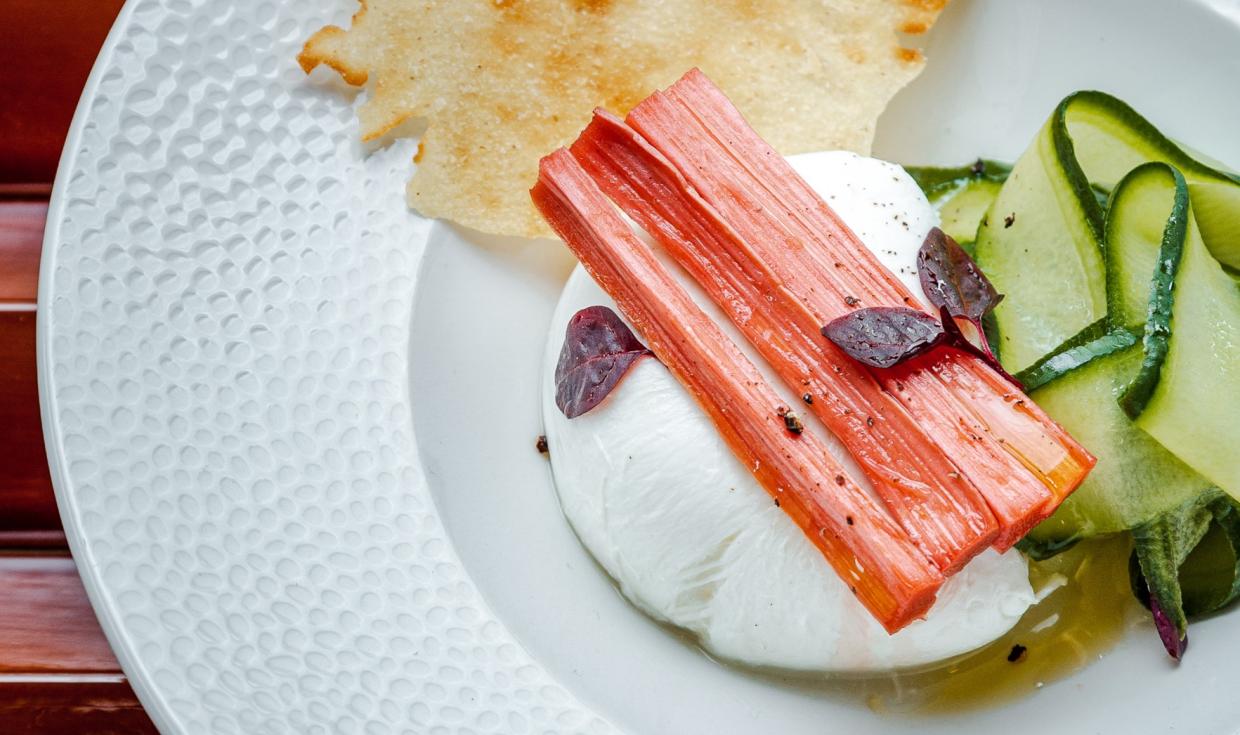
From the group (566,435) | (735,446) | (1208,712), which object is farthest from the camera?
(566,435)

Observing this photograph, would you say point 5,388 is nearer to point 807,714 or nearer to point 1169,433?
point 807,714

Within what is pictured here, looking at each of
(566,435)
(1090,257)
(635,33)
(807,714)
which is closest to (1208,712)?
(807,714)

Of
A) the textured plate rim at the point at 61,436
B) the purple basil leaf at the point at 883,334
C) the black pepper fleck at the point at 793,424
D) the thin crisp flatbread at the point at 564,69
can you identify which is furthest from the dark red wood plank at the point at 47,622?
the purple basil leaf at the point at 883,334

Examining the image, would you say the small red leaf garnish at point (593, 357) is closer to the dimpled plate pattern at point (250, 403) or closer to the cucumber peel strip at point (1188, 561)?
the dimpled plate pattern at point (250, 403)

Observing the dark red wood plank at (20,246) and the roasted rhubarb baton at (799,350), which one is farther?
the dark red wood plank at (20,246)

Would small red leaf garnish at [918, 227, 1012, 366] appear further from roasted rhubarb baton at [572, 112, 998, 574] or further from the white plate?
the white plate

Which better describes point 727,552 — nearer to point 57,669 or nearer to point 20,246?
point 57,669
